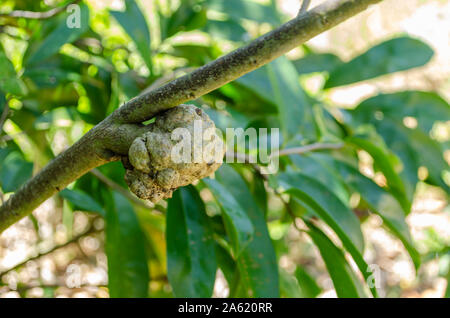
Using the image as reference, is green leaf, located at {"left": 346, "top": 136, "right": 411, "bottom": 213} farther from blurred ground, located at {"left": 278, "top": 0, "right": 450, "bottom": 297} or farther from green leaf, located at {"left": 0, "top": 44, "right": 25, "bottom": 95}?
blurred ground, located at {"left": 278, "top": 0, "right": 450, "bottom": 297}

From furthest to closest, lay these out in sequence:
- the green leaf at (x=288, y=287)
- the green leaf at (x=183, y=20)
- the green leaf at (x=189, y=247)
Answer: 1. the green leaf at (x=183, y=20)
2. the green leaf at (x=288, y=287)
3. the green leaf at (x=189, y=247)

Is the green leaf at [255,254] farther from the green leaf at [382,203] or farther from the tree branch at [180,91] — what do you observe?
the tree branch at [180,91]

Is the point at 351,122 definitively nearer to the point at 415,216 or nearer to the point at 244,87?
the point at 244,87

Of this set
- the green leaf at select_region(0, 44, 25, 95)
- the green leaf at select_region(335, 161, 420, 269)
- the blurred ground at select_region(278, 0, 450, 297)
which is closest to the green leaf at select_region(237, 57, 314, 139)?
the green leaf at select_region(335, 161, 420, 269)

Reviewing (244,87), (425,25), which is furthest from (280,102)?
(425,25)

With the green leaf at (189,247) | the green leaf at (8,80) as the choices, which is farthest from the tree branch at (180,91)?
the green leaf at (189,247)
